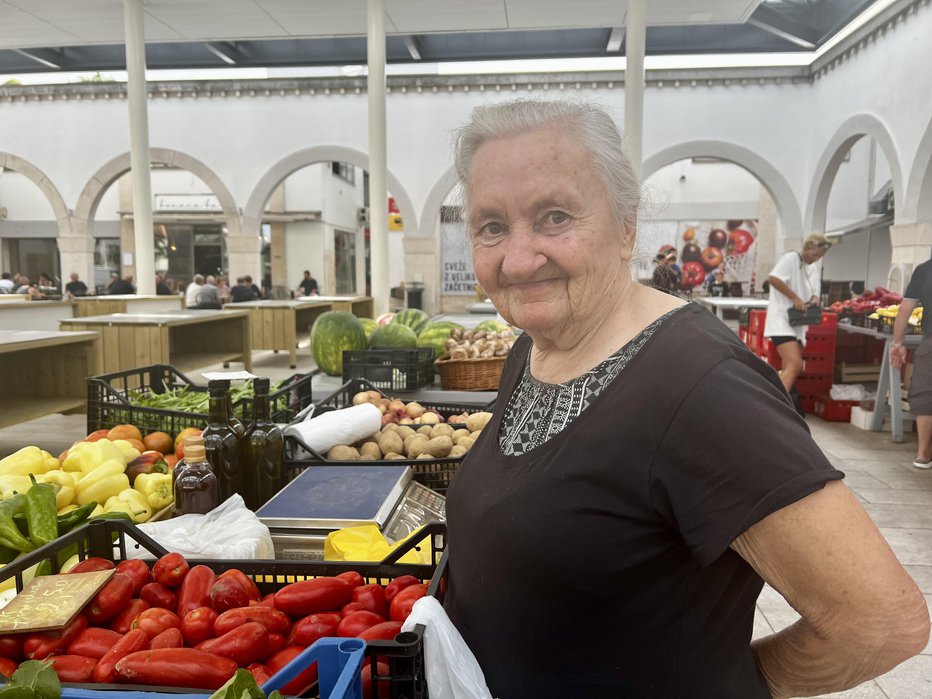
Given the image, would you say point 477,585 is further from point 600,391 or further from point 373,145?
point 373,145

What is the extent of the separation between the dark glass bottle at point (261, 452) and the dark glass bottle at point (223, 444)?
5cm

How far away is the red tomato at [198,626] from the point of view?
1332mm

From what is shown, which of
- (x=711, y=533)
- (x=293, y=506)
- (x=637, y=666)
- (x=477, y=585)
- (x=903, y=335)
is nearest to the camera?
(x=711, y=533)

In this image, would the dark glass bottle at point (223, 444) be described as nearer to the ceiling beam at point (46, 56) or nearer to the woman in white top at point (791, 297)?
the woman in white top at point (791, 297)

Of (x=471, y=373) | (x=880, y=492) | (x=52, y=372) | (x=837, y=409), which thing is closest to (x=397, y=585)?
(x=471, y=373)

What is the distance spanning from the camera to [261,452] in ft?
7.82

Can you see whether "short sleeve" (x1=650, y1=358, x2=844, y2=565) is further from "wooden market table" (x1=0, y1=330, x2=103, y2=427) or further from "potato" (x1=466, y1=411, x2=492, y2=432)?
"wooden market table" (x1=0, y1=330, x2=103, y2=427)

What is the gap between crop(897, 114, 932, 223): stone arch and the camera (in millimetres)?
10211

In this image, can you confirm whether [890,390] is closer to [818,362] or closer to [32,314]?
[818,362]

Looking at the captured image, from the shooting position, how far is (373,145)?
1241cm

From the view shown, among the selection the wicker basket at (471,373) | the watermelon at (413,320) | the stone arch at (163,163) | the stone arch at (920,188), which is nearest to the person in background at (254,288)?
the stone arch at (163,163)

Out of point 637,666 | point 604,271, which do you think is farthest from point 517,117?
point 637,666

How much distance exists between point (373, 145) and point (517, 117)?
38.6 ft

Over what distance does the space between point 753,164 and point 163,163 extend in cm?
1392
